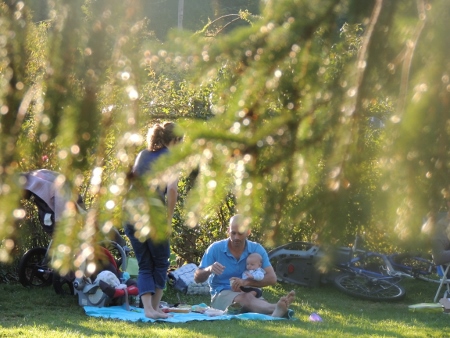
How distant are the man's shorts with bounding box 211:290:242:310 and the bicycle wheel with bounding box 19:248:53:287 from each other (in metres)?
2.11

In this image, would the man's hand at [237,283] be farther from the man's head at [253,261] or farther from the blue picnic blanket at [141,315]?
the blue picnic blanket at [141,315]

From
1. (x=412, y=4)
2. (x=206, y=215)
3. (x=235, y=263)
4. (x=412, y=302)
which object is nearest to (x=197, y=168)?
(x=206, y=215)

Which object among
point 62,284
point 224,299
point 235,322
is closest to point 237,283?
point 224,299

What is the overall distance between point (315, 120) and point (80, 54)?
2.12ft

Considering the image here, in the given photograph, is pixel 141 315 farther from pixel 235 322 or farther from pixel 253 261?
pixel 253 261

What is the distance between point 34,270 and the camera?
8.40 m

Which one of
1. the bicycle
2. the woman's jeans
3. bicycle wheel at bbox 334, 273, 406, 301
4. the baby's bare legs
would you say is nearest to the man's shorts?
the baby's bare legs

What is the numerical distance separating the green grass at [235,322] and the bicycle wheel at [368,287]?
10 centimetres

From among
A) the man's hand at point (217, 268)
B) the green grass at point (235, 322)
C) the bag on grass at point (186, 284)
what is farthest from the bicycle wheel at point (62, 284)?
the man's hand at point (217, 268)

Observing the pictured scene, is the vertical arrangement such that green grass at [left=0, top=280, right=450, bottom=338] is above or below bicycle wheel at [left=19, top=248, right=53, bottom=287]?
below

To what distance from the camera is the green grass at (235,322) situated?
6.07 metres

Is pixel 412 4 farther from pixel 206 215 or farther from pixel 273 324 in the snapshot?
pixel 273 324

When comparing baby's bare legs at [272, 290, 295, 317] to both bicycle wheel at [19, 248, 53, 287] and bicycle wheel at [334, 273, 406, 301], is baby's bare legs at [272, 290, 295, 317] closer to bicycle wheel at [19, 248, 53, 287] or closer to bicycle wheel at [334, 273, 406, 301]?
bicycle wheel at [334, 273, 406, 301]

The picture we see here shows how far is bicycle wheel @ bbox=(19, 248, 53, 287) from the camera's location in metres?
8.34
